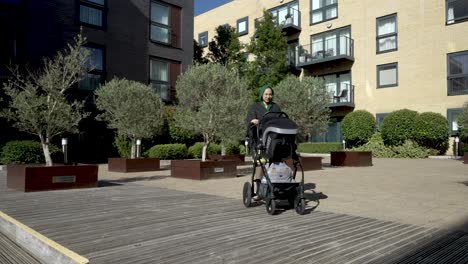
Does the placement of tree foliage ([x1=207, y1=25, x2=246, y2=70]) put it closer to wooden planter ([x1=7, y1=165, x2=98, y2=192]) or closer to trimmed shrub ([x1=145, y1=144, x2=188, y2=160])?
trimmed shrub ([x1=145, y1=144, x2=188, y2=160])

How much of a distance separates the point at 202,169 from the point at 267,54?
63.5 feet

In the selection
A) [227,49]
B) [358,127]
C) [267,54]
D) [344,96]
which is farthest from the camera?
[227,49]

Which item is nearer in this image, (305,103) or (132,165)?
(132,165)

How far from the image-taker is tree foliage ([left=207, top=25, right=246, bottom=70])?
29234mm

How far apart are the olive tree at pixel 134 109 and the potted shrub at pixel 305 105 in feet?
15.8

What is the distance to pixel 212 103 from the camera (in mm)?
11539

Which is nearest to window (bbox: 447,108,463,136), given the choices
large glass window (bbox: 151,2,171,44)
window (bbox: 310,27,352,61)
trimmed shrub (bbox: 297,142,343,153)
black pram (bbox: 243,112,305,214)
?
trimmed shrub (bbox: 297,142,343,153)

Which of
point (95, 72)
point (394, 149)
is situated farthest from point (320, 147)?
point (95, 72)

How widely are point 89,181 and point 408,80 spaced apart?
75.0 ft

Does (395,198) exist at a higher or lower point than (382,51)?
lower

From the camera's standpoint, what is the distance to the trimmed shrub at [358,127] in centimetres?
2559

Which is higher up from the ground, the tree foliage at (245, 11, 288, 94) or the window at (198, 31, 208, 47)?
the window at (198, 31, 208, 47)

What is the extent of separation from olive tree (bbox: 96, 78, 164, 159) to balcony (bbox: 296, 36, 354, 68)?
1796 cm

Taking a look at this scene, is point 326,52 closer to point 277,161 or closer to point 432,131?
point 432,131
